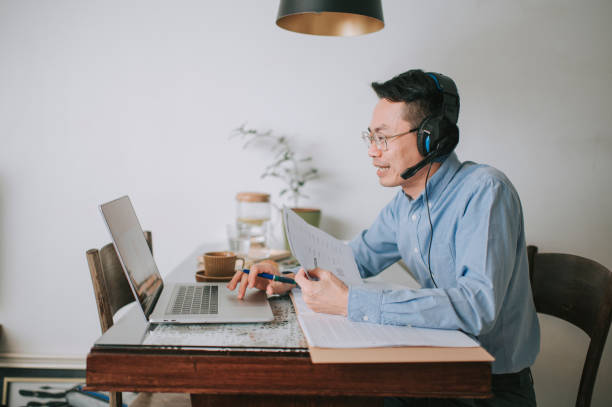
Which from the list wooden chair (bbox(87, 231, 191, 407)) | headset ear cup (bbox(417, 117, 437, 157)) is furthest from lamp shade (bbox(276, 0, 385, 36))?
wooden chair (bbox(87, 231, 191, 407))

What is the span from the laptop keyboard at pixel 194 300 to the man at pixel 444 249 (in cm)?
7

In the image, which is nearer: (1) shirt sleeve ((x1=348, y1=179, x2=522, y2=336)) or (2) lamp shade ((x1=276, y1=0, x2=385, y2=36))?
(1) shirt sleeve ((x1=348, y1=179, x2=522, y2=336))

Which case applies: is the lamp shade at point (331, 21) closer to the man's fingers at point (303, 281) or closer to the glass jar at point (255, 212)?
the glass jar at point (255, 212)

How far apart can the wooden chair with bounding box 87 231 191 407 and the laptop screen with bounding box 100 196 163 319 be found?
127 millimetres

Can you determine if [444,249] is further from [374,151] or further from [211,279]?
[211,279]

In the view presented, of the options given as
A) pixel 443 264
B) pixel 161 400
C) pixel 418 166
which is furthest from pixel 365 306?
pixel 161 400

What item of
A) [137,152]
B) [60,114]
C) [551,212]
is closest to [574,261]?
[551,212]

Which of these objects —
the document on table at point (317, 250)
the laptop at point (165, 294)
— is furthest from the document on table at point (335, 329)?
the laptop at point (165, 294)

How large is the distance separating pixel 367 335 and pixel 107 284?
2.53ft

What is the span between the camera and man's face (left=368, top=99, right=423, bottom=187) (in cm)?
117

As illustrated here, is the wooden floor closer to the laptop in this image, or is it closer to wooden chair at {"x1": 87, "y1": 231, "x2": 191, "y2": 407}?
wooden chair at {"x1": 87, "y1": 231, "x2": 191, "y2": 407}

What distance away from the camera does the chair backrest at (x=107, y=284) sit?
3.71ft

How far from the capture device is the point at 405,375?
757 millimetres

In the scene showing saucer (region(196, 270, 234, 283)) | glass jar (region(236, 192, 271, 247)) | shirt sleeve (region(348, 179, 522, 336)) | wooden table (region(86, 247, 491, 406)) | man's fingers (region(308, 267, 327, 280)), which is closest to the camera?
wooden table (region(86, 247, 491, 406))
